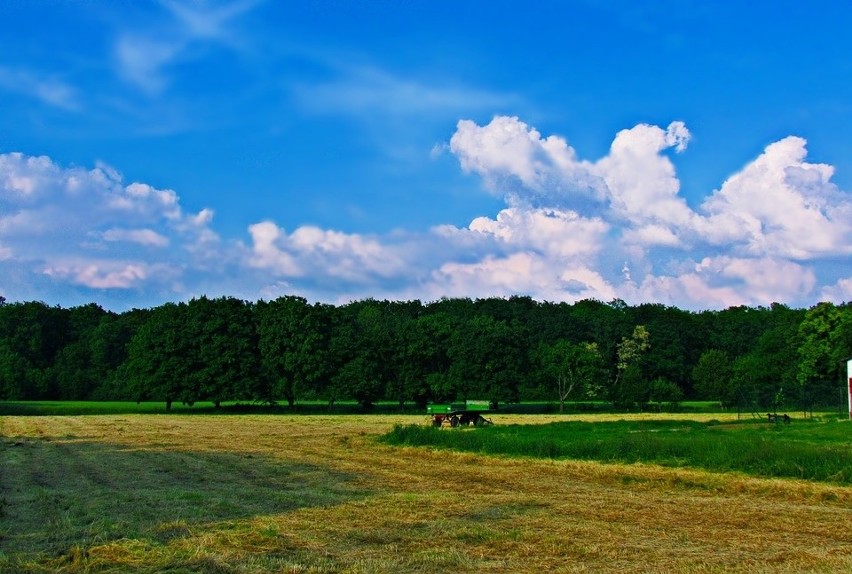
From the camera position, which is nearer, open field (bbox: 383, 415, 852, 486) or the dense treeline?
open field (bbox: 383, 415, 852, 486)

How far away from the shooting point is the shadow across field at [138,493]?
1146cm

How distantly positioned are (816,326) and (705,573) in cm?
7396

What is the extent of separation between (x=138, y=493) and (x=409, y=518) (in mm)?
6707

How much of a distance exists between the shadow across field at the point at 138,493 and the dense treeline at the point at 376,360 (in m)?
42.3

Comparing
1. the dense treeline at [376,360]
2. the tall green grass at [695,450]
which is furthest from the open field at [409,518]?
the dense treeline at [376,360]

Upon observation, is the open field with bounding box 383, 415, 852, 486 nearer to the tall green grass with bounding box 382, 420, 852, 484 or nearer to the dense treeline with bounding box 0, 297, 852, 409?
the tall green grass with bounding box 382, 420, 852, 484

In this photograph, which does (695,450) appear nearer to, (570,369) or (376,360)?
(376,360)

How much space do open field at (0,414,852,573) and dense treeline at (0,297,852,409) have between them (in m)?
39.5

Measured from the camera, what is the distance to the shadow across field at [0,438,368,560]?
11461 mm

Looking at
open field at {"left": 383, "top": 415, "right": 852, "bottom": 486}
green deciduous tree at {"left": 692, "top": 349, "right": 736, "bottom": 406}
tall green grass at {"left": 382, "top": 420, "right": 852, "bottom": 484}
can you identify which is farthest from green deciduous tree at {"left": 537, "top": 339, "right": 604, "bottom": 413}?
open field at {"left": 383, "top": 415, "right": 852, "bottom": 486}

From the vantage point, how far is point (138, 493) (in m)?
16.1

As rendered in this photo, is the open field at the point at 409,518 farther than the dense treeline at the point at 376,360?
No

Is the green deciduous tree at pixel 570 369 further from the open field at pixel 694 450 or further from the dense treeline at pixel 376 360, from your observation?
the open field at pixel 694 450

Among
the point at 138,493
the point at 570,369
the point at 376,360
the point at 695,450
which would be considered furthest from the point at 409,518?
the point at 570,369
